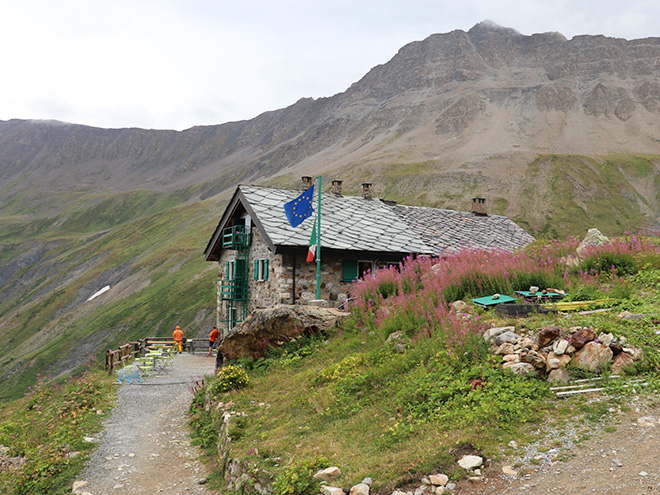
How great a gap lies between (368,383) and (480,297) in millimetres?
3276

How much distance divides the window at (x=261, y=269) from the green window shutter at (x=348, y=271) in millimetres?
3299

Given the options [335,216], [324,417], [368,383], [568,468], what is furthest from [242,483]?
[335,216]

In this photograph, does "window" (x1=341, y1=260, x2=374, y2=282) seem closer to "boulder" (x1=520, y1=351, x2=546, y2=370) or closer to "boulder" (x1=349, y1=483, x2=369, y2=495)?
"boulder" (x1=520, y1=351, x2=546, y2=370)

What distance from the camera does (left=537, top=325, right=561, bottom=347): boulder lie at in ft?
24.0

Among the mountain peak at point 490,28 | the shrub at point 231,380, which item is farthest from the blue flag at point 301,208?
the mountain peak at point 490,28

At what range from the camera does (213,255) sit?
93.4 feet

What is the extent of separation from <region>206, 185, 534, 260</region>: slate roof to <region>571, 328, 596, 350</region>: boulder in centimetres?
1229

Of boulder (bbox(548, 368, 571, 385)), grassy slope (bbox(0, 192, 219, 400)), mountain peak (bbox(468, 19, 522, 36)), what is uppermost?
mountain peak (bbox(468, 19, 522, 36))

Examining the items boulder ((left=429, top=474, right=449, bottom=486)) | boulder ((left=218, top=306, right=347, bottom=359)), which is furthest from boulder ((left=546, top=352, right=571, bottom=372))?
boulder ((left=218, top=306, right=347, bottom=359))

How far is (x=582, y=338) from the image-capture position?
277 inches

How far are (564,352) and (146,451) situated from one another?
27.9ft

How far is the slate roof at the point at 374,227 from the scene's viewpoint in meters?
19.8

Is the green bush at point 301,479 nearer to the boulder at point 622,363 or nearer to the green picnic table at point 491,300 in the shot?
the boulder at point 622,363

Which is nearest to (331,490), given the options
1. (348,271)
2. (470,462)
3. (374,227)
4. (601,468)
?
(470,462)
